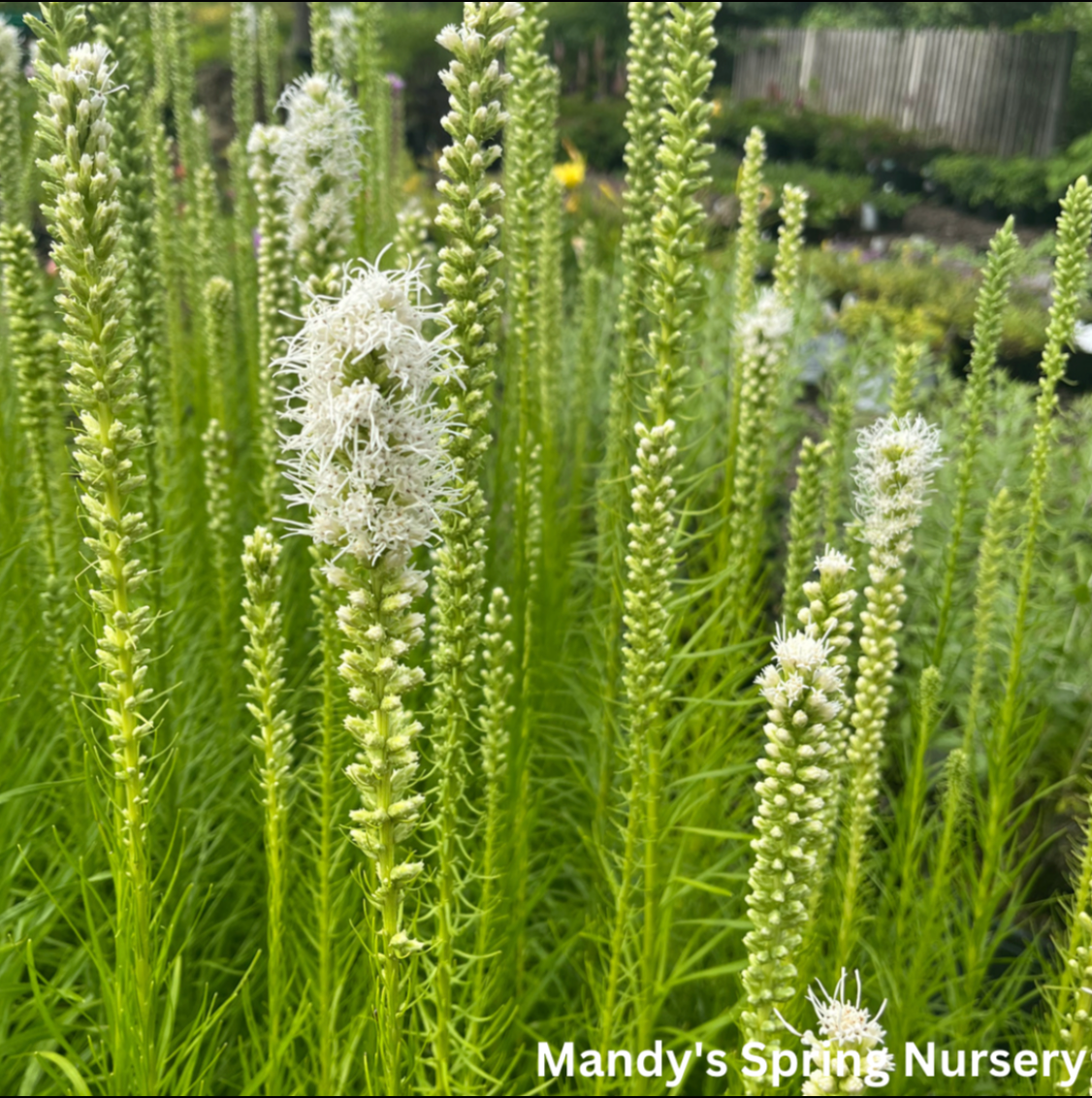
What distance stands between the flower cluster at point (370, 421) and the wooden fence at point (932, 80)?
16.1 meters

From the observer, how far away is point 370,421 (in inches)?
50.5

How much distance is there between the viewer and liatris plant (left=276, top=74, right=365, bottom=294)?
9.03 feet

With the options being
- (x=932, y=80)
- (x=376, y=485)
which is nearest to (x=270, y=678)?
(x=376, y=485)

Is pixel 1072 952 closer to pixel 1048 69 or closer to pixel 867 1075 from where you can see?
pixel 867 1075

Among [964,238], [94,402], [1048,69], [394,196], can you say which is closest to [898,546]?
[94,402]

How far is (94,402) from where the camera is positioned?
173cm

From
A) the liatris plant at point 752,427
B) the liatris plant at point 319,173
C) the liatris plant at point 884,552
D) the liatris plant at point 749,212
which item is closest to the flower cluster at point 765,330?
the liatris plant at point 752,427

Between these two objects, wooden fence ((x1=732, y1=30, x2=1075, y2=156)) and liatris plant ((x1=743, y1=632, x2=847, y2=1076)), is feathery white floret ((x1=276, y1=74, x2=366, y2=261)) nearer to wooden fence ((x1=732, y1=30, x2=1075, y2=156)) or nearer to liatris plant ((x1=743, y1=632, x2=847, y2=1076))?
liatris plant ((x1=743, y1=632, x2=847, y2=1076))

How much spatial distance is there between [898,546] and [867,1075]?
1252mm

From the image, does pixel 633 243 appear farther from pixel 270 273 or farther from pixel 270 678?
pixel 270 678

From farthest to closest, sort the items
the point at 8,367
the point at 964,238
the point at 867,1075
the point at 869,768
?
the point at 964,238 → the point at 8,367 → the point at 869,768 → the point at 867,1075

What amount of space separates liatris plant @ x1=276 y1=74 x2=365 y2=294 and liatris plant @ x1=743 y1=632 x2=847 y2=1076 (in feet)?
5.29

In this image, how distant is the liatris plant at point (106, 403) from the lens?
1.65 metres

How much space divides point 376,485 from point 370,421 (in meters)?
0.09
